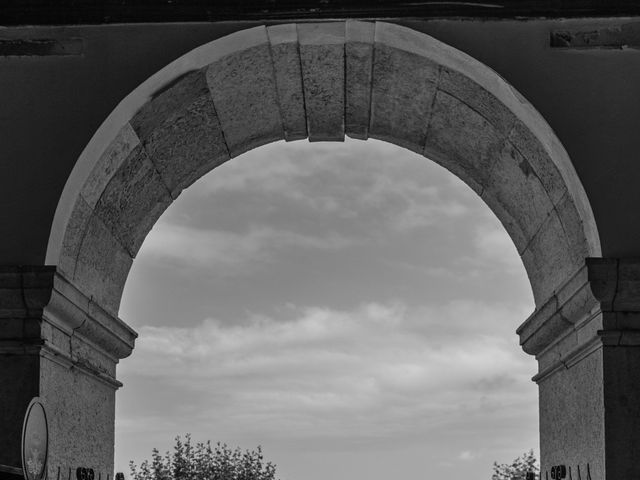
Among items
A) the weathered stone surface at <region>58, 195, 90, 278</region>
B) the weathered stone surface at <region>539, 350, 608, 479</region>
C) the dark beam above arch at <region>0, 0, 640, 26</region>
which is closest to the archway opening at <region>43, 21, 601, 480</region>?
the weathered stone surface at <region>58, 195, 90, 278</region>

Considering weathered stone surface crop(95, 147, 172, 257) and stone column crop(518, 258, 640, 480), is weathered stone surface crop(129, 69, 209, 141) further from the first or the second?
stone column crop(518, 258, 640, 480)

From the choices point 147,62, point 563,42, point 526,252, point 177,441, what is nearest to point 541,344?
point 526,252

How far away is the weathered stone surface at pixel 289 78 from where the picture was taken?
29.2 ft

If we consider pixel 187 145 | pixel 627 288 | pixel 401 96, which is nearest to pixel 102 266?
pixel 187 145

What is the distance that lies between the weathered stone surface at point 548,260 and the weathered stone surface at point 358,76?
184cm

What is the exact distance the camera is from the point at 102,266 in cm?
1009

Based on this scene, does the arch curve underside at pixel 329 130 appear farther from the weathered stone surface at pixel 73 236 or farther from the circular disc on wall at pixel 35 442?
the circular disc on wall at pixel 35 442

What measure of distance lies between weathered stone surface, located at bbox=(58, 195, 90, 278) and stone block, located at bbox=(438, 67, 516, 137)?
2825mm

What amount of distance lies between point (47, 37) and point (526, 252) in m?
4.58

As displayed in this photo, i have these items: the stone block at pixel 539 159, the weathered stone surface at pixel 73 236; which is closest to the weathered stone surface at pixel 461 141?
the stone block at pixel 539 159

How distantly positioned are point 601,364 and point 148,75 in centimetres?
384

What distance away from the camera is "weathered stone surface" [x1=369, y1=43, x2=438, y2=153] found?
9258 millimetres

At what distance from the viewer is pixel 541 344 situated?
33.1ft

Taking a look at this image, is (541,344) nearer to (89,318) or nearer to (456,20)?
(456,20)
